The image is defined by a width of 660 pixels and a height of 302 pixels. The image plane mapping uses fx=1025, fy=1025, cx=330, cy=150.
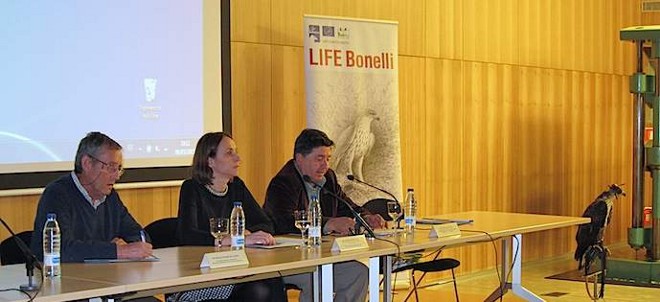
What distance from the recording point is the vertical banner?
20.1ft

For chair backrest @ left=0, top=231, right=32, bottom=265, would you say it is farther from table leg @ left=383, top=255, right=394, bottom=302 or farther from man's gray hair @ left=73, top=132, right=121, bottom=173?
table leg @ left=383, top=255, right=394, bottom=302

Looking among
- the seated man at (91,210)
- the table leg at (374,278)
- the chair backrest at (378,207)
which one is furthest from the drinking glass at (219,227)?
the chair backrest at (378,207)

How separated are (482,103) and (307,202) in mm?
3455

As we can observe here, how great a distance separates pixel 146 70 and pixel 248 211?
1.23 m

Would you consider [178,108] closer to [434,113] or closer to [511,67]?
[434,113]

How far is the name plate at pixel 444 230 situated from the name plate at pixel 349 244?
51cm

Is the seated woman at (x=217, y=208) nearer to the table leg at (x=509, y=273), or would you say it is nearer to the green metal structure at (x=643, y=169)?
the table leg at (x=509, y=273)

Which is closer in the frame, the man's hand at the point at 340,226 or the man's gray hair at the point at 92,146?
the man's gray hair at the point at 92,146

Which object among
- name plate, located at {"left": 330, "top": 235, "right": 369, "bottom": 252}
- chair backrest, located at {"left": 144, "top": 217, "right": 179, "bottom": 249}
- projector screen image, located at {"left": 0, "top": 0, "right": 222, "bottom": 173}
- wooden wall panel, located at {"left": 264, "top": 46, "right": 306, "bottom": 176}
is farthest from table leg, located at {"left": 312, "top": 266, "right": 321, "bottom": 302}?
wooden wall panel, located at {"left": 264, "top": 46, "right": 306, "bottom": 176}

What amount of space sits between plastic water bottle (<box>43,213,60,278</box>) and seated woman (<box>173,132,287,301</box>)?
2.97 feet

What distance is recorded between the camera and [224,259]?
356 cm

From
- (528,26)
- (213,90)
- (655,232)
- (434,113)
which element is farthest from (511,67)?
(213,90)

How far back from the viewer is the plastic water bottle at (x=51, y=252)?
3305mm

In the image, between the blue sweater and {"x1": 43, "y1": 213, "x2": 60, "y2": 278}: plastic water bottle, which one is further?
the blue sweater
